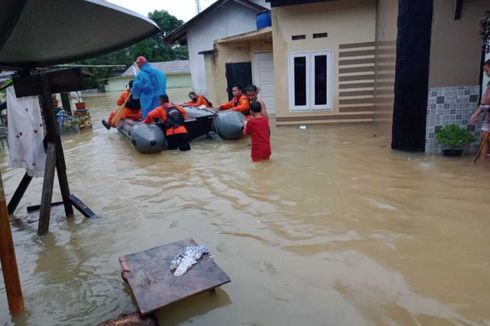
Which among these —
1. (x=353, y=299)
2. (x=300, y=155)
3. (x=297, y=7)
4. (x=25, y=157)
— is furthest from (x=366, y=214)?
(x=297, y=7)

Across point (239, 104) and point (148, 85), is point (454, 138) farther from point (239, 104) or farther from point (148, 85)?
point (148, 85)

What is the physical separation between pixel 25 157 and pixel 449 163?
19.9 ft

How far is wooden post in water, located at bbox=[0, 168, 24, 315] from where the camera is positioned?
2770 millimetres

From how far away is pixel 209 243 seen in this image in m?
4.00

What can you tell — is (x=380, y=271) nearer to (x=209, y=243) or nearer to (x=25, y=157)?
(x=209, y=243)

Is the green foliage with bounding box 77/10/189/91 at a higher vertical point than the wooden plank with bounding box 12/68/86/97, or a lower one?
higher

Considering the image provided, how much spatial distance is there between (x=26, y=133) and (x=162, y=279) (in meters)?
2.91

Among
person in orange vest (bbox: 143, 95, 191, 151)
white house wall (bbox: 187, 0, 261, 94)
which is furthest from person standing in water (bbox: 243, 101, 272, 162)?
white house wall (bbox: 187, 0, 261, 94)

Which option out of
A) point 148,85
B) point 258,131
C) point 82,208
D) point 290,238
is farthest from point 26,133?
point 148,85

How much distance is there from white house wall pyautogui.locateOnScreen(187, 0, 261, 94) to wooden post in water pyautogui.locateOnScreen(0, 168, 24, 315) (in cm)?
1272

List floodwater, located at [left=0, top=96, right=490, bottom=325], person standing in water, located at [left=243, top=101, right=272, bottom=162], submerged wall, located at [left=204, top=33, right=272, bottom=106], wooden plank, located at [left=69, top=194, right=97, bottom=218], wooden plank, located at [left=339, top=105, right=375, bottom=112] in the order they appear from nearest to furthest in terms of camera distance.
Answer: floodwater, located at [left=0, top=96, right=490, bottom=325], wooden plank, located at [left=69, top=194, right=97, bottom=218], person standing in water, located at [left=243, top=101, right=272, bottom=162], wooden plank, located at [left=339, top=105, right=375, bottom=112], submerged wall, located at [left=204, top=33, right=272, bottom=106]

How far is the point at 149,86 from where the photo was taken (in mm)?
9406

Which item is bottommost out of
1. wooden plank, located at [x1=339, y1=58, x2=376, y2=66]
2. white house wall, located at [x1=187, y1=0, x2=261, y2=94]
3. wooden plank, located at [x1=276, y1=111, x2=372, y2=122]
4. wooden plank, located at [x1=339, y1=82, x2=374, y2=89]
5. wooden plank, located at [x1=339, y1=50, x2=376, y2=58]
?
wooden plank, located at [x1=276, y1=111, x2=372, y2=122]

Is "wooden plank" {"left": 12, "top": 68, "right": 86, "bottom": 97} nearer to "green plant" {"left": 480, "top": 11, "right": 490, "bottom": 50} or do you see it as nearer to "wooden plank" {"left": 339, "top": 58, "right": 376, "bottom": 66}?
"green plant" {"left": 480, "top": 11, "right": 490, "bottom": 50}
